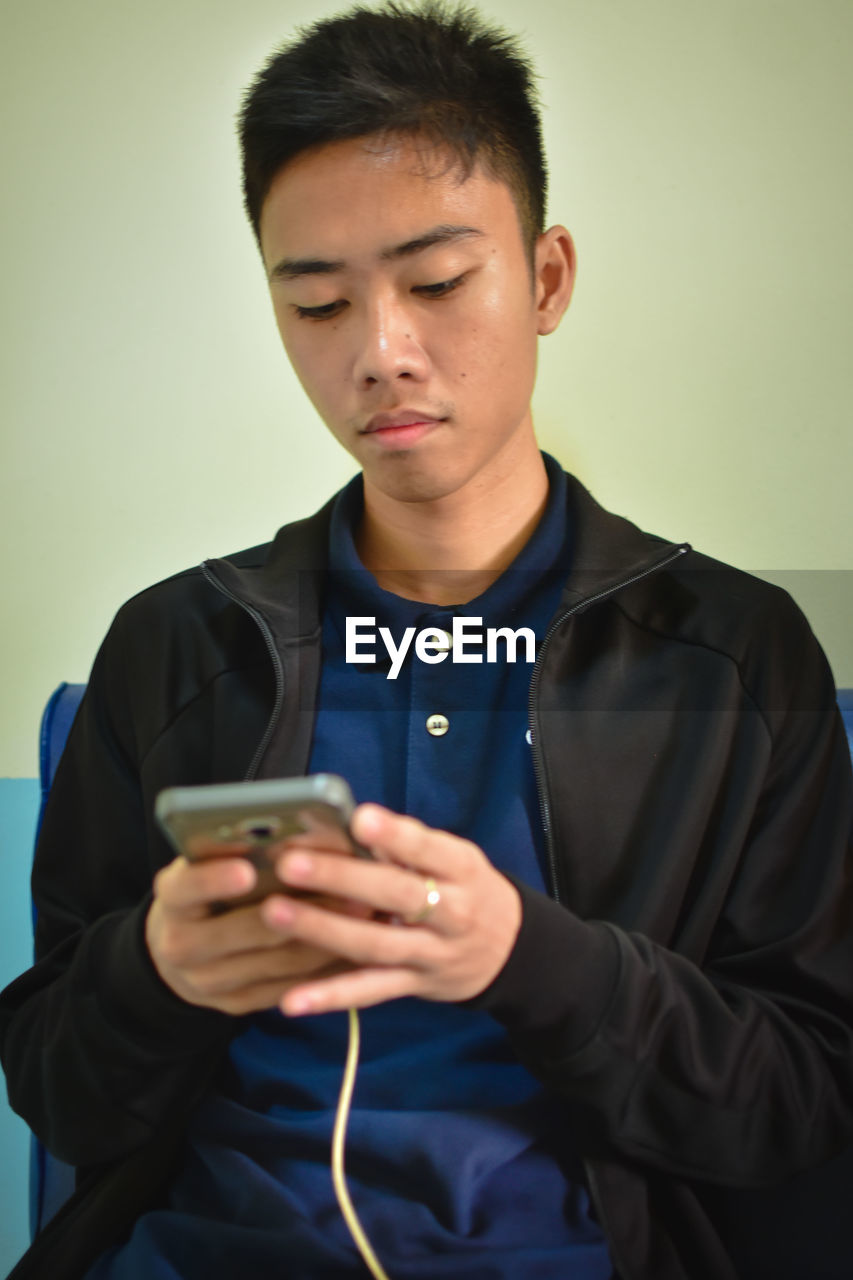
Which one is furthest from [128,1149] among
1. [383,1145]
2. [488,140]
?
[488,140]

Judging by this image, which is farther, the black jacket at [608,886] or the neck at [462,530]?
the neck at [462,530]

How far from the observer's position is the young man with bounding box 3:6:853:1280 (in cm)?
78

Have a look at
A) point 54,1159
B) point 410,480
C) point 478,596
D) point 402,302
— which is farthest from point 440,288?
point 54,1159

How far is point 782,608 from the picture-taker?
1024 mm

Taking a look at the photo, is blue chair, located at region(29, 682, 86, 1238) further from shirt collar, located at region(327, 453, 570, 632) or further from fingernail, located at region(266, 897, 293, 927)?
fingernail, located at region(266, 897, 293, 927)

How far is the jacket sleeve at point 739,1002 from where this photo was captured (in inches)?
29.1

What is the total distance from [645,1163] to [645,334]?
964 millimetres

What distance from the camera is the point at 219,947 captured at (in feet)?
2.16

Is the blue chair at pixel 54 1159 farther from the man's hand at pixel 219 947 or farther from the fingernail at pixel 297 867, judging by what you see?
the fingernail at pixel 297 867

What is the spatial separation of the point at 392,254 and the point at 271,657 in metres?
0.37

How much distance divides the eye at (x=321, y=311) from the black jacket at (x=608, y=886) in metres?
0.22

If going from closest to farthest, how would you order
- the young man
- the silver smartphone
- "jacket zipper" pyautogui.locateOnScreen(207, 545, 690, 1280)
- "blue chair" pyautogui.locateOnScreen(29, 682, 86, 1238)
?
the silver smartphone
the young man
"jacket zipper" pyautogui.locateOnScreen(207, 545, 690, 1280)
"blue chair" pyautogui.locateOnScreen(29, 682, 86, 1238)

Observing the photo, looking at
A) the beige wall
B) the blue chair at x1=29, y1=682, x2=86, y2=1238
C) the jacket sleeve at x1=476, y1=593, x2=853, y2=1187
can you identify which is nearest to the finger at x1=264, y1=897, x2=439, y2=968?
the jacket sleeve at x1=476, y1=593, x2=853, y2=1187

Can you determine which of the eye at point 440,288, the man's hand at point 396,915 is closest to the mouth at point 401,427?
the eye at point 440,288
